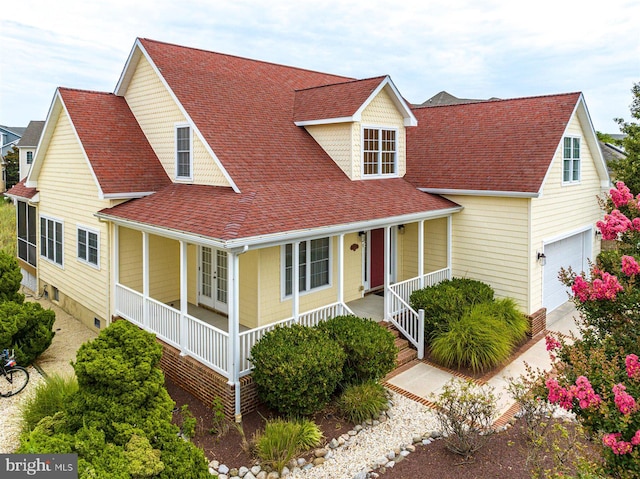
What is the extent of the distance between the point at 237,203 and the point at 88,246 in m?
5.78

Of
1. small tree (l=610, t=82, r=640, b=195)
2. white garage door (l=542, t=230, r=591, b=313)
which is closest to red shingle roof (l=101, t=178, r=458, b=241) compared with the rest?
white garage door (l=542, t=230, r=591, b=313)

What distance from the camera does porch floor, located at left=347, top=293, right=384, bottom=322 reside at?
12837 millimetres

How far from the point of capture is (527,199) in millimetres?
12617

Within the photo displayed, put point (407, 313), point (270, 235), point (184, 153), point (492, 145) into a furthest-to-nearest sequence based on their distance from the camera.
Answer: point (492, 145) → point (184, 153) → point (407, 313) → point (270, 235)

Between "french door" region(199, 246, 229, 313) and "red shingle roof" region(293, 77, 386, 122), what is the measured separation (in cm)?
530

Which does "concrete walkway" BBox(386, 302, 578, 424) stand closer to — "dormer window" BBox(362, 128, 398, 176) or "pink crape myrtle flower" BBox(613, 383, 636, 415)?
"pink crape myrtle flower" BBox(613, 383, 636, 415)

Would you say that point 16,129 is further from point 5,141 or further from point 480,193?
point 480,193

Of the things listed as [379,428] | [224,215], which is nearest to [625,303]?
[379,428]

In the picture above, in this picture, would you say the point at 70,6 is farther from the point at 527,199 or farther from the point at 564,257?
the point at 564,257

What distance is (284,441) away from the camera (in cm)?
752

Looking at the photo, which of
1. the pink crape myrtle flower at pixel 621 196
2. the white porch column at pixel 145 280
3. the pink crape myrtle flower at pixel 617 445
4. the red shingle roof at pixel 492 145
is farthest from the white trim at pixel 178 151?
the pink crape myrtle flower at pixel 617 445

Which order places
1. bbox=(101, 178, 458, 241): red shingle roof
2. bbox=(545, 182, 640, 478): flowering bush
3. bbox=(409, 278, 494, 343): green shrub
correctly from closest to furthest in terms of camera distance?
1. bbox=(545, 182, 640, 478): flowering bush
2. bbox=(101, 178, 458, 241): red shingle roof
3. bbox=(409, 278, 494, 343): green shrub

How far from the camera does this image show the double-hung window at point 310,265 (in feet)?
39.4

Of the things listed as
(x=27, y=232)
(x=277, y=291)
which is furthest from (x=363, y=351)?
(x=27, y=232)
